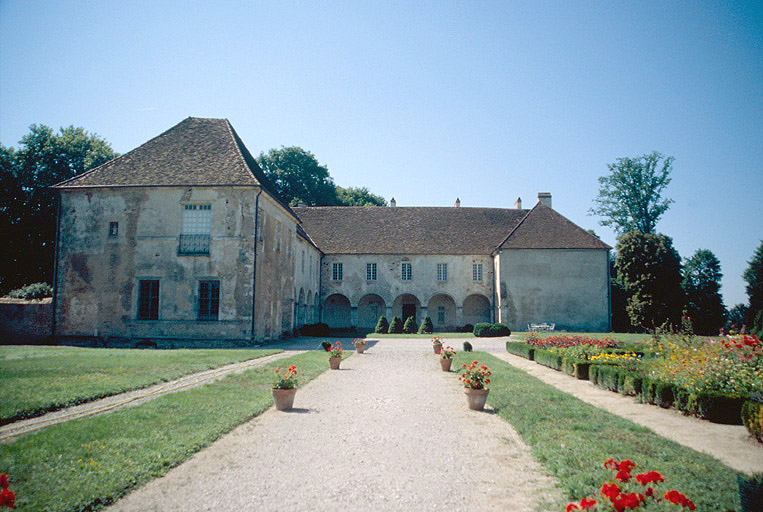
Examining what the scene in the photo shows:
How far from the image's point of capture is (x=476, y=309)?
3719cm

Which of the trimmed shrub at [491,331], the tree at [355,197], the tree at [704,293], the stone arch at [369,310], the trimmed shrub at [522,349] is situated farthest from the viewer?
the tree at [355,197]

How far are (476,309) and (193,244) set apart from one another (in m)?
23.1

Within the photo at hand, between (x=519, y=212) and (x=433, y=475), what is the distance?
38.2 meters

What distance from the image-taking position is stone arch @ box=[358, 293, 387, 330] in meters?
37.9

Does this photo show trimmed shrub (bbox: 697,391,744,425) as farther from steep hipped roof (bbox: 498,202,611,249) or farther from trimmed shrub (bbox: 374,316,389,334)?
trimmed shrub (bbox: 374,316,389,334)

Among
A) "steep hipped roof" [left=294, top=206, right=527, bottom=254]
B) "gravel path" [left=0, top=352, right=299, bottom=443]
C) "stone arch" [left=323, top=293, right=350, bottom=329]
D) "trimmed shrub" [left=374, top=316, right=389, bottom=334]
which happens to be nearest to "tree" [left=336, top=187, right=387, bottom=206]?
"steep hipped roof" [left=294, top=206, right=527, bottom=254]

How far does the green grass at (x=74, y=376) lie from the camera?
7.89 m

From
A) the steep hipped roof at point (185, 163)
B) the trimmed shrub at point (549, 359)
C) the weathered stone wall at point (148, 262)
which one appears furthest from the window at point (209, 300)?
the trimmed shrub at point (549, 359)

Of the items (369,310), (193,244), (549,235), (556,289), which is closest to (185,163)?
(193,244)

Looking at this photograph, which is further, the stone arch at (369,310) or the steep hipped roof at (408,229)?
the stone arch at (369,310)

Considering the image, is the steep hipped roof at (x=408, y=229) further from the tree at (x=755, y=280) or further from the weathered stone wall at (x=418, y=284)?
the tree at (x=755, y=280)

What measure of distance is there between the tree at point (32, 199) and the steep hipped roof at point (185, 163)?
13152 millimetres

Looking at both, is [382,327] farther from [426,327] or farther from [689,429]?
[689,429]

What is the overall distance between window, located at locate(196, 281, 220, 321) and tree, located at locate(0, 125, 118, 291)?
1923cm
